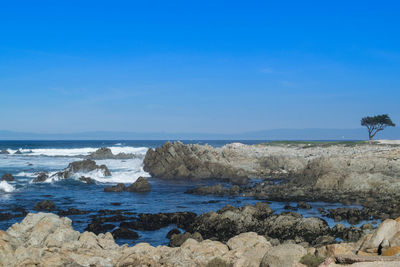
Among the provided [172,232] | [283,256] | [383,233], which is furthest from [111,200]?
[383,233]

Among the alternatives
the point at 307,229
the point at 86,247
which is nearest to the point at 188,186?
the point at 307,229

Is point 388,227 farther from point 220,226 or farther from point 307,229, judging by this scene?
point 220,226

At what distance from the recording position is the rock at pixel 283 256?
36.8 feet

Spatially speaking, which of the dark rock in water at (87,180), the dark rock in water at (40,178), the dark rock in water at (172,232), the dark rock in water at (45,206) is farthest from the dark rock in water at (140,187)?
the dark rock in water at (172,232)

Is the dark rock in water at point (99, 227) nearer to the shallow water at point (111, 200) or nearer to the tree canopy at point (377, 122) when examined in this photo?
the shallow water at point (111, 200)

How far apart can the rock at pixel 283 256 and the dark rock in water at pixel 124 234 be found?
10404 millimetres

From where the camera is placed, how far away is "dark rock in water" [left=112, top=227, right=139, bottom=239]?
66.4 feet

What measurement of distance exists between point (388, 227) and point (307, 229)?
28.2ft

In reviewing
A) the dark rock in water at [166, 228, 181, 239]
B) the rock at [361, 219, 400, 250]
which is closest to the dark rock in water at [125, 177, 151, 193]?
the dark rock in water at [166, 228, 181, 239]

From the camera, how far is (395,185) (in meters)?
33.0

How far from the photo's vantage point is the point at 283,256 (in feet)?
37.2

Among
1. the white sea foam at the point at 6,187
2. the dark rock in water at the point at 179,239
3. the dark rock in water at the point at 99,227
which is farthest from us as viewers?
the white sea foam at the point at 6,187

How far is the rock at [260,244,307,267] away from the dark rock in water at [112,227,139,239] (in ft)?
34.1

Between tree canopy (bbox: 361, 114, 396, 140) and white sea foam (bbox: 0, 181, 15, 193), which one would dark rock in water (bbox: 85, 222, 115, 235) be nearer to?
white sea foam (bbox: 0, 181, 15, 193)
